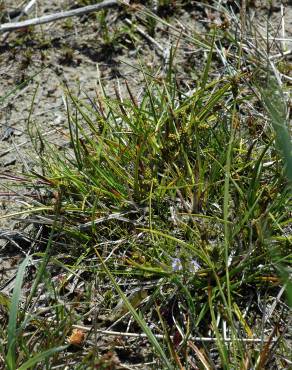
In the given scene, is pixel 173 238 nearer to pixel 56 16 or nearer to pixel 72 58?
pixel 72 58

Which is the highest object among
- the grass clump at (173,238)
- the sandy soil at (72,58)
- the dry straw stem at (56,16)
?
the dry straw stem at (56,16)

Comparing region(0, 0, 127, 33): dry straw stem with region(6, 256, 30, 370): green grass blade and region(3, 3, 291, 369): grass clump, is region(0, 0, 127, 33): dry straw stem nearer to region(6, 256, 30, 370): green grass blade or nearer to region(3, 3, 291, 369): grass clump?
region(3, 3, 291, 369): grass clump

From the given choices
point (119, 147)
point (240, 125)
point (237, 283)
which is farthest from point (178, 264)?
point (240, 125)

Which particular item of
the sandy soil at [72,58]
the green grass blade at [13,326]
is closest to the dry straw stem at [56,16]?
the sandy soil at [72,58]

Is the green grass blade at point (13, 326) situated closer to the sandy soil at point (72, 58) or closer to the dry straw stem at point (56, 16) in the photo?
the sandy soil at point (72, 58)

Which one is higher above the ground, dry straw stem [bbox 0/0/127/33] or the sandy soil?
dry straw stem [bbox 0/0/127/33]

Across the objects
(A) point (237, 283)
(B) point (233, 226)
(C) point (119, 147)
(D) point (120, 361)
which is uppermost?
(C) point (119, 147)

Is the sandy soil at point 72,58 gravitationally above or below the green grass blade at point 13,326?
above

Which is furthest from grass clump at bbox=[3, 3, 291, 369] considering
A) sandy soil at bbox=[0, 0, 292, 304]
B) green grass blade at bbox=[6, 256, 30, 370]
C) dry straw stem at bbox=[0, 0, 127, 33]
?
dry straw stem at bbox=[0, 0, 127, 33]

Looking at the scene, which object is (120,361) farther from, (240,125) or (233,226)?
(240,125)
